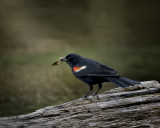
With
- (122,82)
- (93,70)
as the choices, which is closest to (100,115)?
(122,82)

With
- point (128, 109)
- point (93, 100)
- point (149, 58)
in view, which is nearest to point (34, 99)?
point (93, 100)

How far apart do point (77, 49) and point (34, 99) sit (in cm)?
340

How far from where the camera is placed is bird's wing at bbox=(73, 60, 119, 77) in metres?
3.73

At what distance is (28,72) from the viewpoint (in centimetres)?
775

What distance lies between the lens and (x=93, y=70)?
3828 mm

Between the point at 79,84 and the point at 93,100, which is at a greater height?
the point at 79,84

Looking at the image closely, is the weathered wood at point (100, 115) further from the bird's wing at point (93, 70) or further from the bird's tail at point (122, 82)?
the bird's wing at point (93, 70)

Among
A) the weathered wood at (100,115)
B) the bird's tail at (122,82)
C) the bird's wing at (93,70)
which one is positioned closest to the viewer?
the weathered wood at (100,115)

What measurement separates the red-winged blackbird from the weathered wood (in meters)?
0.22

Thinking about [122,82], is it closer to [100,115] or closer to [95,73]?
[95,73]

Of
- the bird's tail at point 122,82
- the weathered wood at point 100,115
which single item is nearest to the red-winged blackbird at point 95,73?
the bird's tail at point 122,82

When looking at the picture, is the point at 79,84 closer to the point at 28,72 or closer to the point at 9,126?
the point at 28,72

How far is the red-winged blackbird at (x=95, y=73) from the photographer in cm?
367

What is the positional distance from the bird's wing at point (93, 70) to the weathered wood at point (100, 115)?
31 cm
